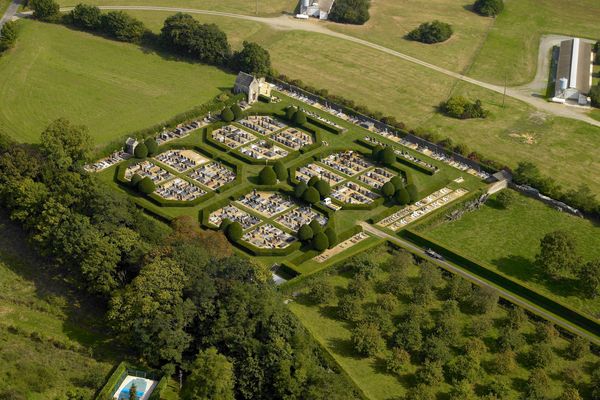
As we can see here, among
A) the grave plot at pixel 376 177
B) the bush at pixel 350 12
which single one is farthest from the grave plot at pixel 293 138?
the bush at pixel 350 12

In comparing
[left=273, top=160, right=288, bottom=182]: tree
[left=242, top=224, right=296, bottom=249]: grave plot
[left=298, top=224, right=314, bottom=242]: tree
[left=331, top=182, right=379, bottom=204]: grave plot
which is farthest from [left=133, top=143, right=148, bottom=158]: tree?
[left=298, top=224, right=314, bottom=242]: tree

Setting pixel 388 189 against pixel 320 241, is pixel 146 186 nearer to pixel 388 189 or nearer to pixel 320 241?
pixel 320 241

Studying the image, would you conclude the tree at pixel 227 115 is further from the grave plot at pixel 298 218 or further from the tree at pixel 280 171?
the grave plot at pixel 298 218

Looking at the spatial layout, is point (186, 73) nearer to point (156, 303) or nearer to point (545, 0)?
point (156, 303)

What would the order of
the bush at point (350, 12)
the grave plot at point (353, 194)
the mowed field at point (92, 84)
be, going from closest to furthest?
the grave plot at point (353, 194), the mowed field at point (92, 84), the bush at point (350, 12)

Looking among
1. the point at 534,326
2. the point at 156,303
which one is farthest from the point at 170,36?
the point at 534,326

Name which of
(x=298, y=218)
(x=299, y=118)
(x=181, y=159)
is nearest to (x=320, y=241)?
(x=298, y=218)
